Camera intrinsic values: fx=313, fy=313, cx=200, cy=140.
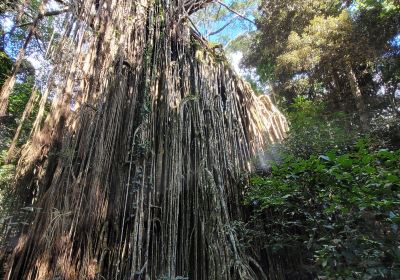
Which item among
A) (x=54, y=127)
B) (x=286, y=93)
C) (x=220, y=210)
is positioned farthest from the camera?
(x=286, y=93)

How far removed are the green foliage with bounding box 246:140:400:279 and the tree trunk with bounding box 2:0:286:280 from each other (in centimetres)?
73

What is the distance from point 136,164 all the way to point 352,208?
78.5 inches

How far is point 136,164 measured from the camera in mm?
3186

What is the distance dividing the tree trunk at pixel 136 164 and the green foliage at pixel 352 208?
73cm

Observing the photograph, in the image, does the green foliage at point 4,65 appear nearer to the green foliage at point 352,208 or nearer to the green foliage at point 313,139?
the green foliage at point 313,139

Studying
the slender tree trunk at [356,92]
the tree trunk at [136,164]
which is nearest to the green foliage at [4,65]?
the tree trunk at [136,164]

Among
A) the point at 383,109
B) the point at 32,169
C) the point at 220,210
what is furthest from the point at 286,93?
the point at 32,169

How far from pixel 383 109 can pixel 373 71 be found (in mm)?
817

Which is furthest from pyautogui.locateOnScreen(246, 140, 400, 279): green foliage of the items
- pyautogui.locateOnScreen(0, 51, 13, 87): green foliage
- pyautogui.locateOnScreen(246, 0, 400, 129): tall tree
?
pyautogui.locateOnScreen(0, 51, 13, 87): green foliage

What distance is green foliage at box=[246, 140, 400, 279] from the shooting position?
74.8 inches

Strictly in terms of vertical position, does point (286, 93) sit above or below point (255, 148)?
above

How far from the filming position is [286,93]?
7.31 m

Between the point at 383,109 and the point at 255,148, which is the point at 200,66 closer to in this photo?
the point at 255,148

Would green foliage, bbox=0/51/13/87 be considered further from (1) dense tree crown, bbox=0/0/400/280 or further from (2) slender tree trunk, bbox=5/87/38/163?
(2) slender tree trunk, bbox=5/87/38/163
